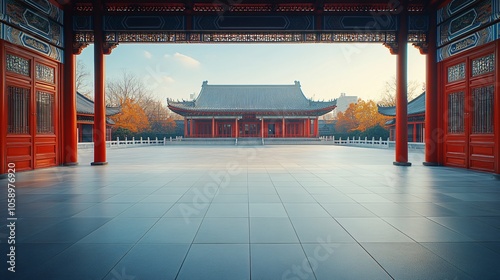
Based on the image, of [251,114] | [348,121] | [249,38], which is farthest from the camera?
[348,121]

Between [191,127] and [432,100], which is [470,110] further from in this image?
[191,127]

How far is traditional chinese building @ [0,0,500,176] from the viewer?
7.77 meters

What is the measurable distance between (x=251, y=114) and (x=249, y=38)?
26.1 metres

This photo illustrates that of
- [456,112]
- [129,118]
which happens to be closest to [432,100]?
[456,112]

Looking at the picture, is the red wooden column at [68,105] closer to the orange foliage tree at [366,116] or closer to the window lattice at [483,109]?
the window lattice at [483,109]

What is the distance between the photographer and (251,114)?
→ 35.4 meters

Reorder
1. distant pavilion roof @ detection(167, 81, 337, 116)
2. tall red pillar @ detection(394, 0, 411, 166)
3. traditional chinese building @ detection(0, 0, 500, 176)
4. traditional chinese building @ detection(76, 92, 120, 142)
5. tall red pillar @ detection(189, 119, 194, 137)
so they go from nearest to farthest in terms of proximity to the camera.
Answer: traditional chinese building @ detection(0, 0, 500, 176), tall red pillar @ detection(394, 0, 411, 166), traditional chinese building @ detection(76, 92, 120, 142), distant pavilion roof @ detection(167, 81, 337, 116), tall red pillar @ detection(189, 119, 194, 137)

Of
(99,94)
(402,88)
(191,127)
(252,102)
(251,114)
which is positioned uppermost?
(252,102)

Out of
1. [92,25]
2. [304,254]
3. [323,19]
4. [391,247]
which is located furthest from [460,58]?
[92,25]

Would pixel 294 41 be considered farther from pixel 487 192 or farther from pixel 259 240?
pixel 259 240

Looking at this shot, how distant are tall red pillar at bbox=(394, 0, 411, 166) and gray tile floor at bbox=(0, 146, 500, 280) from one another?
3.67 metres

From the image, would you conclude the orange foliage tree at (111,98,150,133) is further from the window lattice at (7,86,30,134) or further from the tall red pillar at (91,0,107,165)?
the window lattice at (7,86,30,134)

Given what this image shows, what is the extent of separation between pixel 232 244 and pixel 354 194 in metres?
2.95

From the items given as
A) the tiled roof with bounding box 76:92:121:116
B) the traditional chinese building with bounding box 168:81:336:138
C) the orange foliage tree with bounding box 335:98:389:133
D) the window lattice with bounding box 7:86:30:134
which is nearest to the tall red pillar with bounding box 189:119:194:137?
the traditional chinese building with bounding box 168:81:336:138
